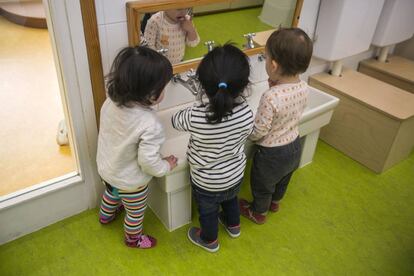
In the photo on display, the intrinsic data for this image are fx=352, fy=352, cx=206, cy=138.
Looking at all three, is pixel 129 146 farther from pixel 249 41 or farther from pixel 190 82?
pixel 249 41

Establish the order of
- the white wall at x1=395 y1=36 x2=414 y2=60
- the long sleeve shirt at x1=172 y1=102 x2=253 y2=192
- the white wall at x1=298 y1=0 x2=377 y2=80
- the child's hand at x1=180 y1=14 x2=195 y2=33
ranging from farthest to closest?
1. the white wall at x1=395 y1=36 x2=414 y2=60
2. the white wall at x1=298 y1=0 x2=377 y2=80
3. the child's hand at x1=180 y1=14 x2=195 y2=33
4. the long sleeve shirt at x1=172 y1=102 x2=253 y2=192

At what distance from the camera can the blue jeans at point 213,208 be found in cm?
138

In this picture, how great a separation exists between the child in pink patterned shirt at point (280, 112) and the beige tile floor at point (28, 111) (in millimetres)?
864

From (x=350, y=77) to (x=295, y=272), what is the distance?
1.32 meters

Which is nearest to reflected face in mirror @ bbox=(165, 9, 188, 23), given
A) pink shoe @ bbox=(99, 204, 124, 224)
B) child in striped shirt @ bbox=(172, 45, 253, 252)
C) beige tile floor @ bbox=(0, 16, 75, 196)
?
child in striped shirt @ bbox=(172, 45, 253, 252)

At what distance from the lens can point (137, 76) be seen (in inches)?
42.9

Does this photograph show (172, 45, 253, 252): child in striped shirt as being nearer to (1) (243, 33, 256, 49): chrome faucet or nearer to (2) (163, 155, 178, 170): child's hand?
(2) (163, 155, 178, 170): child's hand

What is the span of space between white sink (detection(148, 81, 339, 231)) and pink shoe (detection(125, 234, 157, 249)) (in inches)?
4.4

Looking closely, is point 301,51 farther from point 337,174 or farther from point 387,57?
point 387,57

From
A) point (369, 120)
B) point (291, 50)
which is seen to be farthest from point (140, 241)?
point (369, 120)

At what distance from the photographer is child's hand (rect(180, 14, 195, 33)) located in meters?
1.42

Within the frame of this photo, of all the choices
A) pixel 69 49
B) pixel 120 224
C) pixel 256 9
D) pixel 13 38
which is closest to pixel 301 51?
pixel 256 9

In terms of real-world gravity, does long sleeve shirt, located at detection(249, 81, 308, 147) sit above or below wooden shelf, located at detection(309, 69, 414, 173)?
above

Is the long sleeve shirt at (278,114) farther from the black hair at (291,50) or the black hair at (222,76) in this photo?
the black hair at (222,76)
